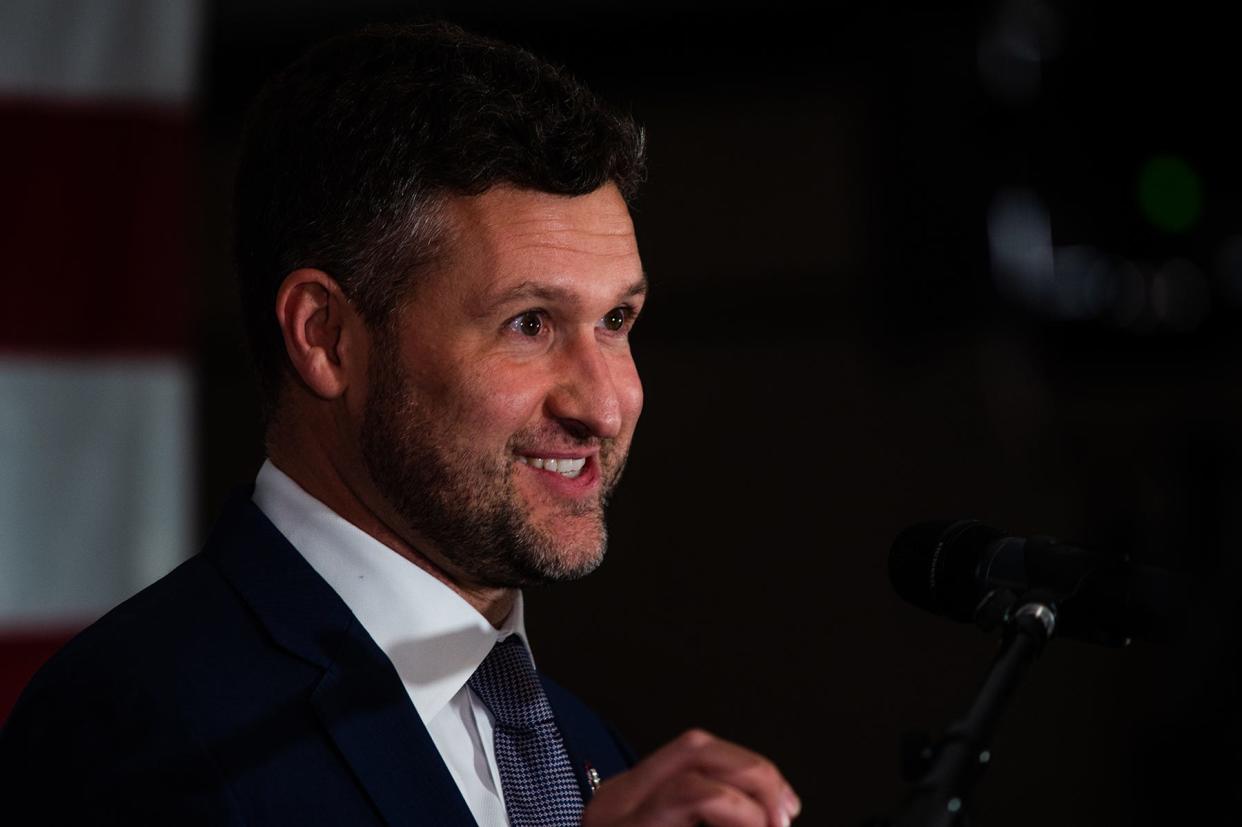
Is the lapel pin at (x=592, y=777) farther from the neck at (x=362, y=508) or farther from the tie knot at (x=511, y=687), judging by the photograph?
the neck at (x=362, y=508)

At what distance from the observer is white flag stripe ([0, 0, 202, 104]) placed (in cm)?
234

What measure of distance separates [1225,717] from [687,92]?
11.2 feet

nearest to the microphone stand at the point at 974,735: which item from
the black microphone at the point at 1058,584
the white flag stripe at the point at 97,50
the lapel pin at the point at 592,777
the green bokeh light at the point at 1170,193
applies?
the black microphone at the point at 1058,584

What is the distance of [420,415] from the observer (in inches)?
55.3

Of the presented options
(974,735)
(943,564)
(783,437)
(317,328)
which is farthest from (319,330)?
(783,437)

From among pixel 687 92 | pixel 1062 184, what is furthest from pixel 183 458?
pixel 687 92

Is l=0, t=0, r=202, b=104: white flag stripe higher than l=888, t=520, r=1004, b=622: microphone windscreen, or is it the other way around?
l=0, t=0, r=202, b=104: white flag stripe

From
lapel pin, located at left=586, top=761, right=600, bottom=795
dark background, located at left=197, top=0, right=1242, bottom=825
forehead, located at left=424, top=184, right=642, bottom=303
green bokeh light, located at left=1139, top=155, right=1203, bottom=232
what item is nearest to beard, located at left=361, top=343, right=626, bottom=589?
forehead, located at left=424, top=184, right=642, bottom=303

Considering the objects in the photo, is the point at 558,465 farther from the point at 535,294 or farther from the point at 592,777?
the point at 592,777

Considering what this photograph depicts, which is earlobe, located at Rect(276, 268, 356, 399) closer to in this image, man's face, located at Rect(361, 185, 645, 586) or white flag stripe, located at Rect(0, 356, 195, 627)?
man's face, located at Rect(361, 185, 645, 586)

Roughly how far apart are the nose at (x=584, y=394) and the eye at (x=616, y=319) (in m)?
0.05

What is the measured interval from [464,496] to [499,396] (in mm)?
96

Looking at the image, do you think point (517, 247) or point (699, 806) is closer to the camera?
point (699, 806)

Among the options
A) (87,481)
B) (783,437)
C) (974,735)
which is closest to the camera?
(974,735)
